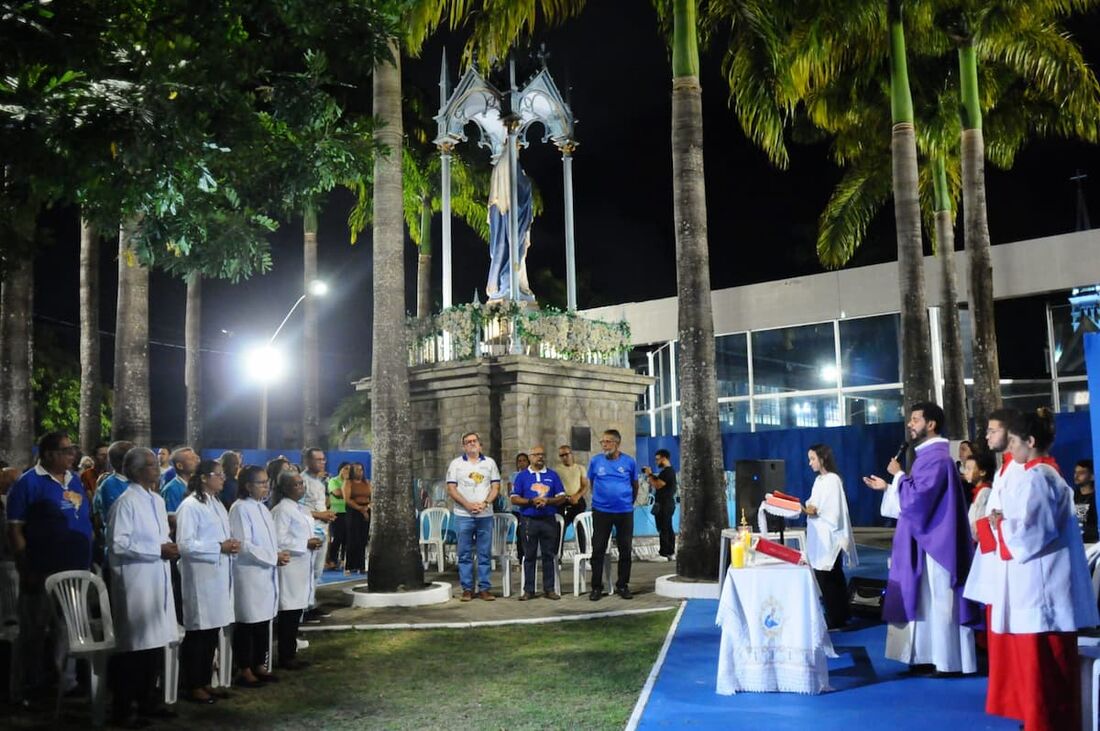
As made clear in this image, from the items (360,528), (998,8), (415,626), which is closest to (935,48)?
(998,8)

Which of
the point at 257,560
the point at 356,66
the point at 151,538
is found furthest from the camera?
the point at 356,66

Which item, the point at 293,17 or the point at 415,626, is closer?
the point at 293,17

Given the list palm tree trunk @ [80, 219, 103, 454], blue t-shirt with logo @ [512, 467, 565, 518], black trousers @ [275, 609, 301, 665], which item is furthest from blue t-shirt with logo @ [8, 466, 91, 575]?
palm tree trunk @ [80, 219, 103, 454]

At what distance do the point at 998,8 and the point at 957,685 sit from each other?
1452 cm

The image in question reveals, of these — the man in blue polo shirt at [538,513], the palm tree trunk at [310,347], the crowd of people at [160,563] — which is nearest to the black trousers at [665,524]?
the man in blue polo shirt at [538,513]

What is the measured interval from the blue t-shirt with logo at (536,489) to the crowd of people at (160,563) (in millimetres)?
3610

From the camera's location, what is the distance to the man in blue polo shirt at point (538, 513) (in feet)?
40.9

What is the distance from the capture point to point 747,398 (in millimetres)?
28766

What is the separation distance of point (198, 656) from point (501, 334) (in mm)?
10976

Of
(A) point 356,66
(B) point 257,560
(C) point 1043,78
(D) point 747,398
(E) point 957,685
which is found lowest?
(E) point 957,685

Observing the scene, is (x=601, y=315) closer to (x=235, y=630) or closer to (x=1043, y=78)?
(x=1043, y=78)

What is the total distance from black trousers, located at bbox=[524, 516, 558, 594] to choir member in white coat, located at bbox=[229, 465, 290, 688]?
465cm

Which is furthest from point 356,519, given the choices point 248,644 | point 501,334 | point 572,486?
point 248,644

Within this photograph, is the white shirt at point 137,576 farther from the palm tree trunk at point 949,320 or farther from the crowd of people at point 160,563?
the palm tree trunk at point 949,320
